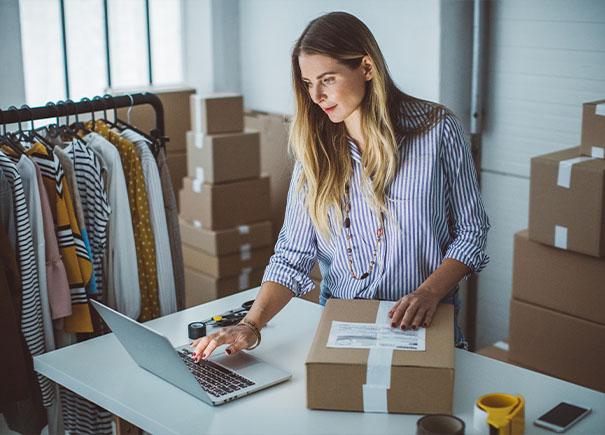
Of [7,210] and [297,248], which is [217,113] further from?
[297,248]

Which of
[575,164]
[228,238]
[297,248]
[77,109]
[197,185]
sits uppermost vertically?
[77,109]

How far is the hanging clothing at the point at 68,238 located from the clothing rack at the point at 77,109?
0.30ft

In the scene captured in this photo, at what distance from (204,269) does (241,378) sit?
2119 millimetres

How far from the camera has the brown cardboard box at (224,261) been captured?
12.6 ft

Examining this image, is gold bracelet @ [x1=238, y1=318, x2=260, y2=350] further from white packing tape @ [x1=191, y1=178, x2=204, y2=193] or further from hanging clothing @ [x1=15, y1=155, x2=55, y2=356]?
white packing tape @ [x1=191, y1=178, x2=204, y2=193]

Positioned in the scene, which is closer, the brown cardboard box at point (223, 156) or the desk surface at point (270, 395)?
the desk surface at point (270, 395)

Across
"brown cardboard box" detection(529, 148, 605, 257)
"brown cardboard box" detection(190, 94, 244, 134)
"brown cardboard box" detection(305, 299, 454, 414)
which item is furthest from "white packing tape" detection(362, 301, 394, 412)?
"brown cardboard box" detection(190, 94, 244, 134)

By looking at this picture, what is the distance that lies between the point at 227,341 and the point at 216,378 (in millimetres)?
120

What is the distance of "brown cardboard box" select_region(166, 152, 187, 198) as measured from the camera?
4.25 meters

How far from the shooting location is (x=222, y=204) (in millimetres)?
3816

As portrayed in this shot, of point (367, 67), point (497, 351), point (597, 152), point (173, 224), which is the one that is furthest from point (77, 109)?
point (497, 351)

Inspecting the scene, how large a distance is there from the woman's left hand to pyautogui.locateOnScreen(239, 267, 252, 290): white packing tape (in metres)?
2.09

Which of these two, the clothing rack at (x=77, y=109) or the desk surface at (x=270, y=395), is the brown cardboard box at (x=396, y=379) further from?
the clothing rack at (x=77, y=109)

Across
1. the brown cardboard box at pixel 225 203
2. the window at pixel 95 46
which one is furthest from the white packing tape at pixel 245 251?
the window at pixel 95 46
